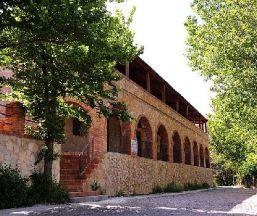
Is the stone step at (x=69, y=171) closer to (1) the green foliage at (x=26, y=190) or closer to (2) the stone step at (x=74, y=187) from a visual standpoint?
(2) the stone step at (x=74, y=187)

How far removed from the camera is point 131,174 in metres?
18.6

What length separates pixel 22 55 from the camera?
1127 cm

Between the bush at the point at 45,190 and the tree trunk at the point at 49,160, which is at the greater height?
the tree trunk at the point at 49,160

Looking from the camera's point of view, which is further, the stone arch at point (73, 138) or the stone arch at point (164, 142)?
the stone arch at point (164, 142)

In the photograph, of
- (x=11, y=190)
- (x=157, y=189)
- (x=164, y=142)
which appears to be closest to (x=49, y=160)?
(x=11, y=190)

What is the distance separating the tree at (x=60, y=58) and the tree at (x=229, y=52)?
6.29m

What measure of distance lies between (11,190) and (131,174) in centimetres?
914

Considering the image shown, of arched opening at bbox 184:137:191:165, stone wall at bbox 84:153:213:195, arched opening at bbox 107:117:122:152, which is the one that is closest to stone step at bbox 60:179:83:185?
stone wall at bbox 84:153:213:195

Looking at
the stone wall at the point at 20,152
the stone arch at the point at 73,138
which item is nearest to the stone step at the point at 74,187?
the stone wall at the point at 20,152

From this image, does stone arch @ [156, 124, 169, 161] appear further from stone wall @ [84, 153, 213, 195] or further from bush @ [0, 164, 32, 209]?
bush @ [0, 164, 32, 209]

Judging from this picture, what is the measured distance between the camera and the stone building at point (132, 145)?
1512 centimetres

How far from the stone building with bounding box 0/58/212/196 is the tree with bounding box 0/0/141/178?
3.32 ft

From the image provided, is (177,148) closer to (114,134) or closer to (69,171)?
(114,134)

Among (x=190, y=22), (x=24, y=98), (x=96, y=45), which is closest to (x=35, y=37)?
(x=96, y=45)
